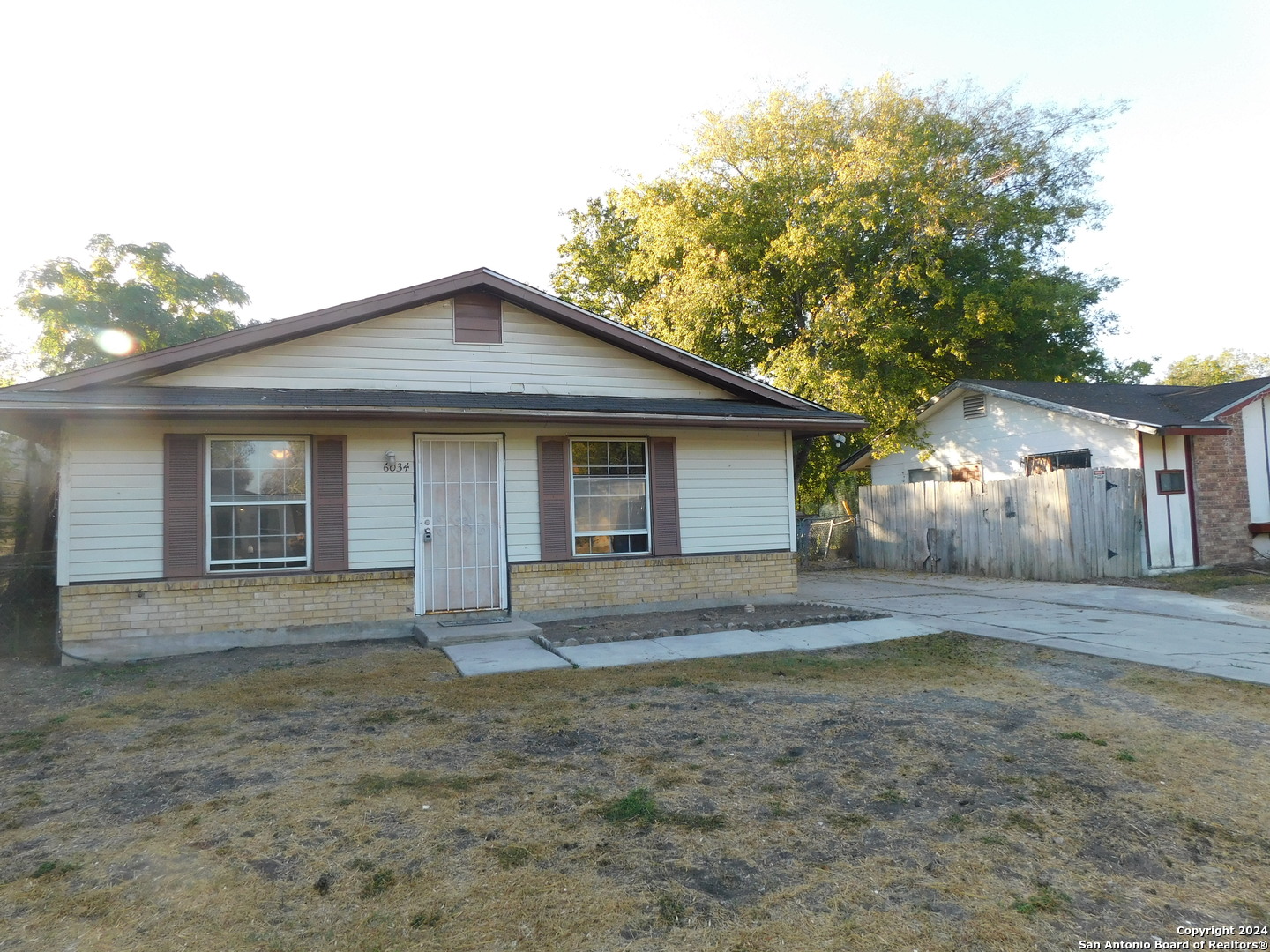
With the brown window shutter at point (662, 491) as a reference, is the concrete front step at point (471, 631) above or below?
below

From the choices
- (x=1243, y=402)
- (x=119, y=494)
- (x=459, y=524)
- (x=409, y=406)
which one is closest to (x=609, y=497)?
(x=459, y=524)

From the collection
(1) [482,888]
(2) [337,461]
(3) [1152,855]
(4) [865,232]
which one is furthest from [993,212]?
(1) [482,888]

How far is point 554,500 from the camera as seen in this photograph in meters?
9.95

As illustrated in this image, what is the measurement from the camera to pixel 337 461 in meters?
9.10

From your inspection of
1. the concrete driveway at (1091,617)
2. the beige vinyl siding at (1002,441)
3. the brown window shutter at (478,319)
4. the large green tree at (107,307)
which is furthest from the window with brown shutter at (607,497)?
the large green tree at (107,307)

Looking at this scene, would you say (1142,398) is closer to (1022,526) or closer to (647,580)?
(1022,526)

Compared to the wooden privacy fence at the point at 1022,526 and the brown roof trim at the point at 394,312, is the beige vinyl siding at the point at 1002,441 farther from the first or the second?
the brown roof trim at the point at 394,312

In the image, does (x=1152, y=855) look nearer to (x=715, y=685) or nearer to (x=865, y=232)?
(x=715, y=685)

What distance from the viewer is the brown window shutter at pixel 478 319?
10.1 metres

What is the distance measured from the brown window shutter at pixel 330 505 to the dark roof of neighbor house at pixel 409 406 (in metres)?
0.63

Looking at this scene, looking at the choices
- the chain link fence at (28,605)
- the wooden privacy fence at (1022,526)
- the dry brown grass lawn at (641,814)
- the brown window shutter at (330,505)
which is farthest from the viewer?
the wooden privacy fence at (1022,526)

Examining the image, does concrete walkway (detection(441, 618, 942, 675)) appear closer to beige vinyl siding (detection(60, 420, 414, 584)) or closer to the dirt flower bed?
the dirt flower bed

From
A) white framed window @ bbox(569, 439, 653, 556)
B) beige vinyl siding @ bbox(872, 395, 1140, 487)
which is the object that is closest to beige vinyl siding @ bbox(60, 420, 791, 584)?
white framed window @ bbox(569, 439, 653, 556)

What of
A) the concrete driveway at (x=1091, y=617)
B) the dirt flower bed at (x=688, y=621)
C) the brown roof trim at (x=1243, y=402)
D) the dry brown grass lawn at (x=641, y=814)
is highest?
the brown roof trim at (x=1243, y=402)
